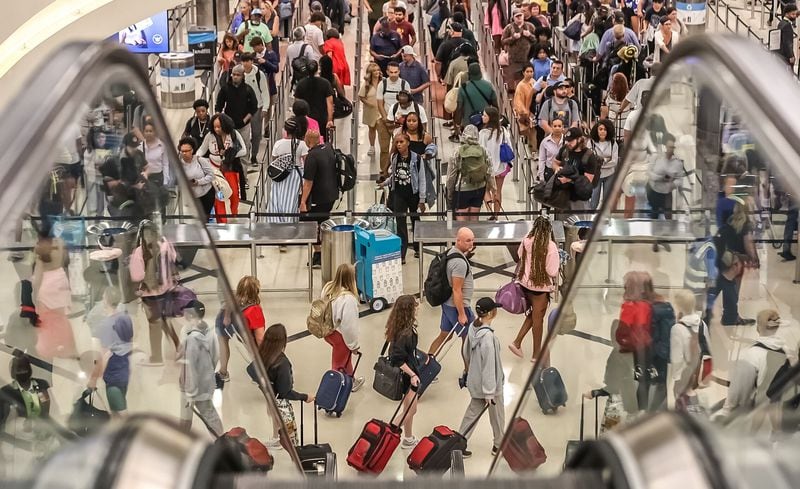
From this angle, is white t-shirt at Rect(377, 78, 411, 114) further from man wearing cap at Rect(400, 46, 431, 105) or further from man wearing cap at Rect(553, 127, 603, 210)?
man wearing cap at Rect(553, 127, 603, 210)

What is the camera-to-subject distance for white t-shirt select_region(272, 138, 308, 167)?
505 inches

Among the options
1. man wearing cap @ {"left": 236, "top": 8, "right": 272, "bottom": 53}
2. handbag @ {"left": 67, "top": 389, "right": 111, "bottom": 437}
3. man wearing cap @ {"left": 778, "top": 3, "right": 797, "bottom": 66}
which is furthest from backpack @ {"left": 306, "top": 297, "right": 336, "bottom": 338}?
man wearing cap @ {"left": 778, "top": 3, "right": 797, "bottom": 66}

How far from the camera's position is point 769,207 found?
3.60 metres

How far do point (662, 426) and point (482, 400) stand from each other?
6061 mm

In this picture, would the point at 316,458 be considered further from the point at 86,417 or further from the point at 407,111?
the point at 407,111

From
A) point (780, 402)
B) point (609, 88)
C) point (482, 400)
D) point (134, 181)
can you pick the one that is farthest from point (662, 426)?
point (609, 88)

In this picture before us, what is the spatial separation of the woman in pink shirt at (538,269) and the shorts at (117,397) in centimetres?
642

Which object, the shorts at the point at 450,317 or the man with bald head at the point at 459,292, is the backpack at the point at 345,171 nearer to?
the man with bald head at the point at 459,292

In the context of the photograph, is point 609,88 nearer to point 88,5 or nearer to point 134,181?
point 88,5

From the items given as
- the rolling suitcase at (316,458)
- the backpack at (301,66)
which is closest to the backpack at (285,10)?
the backpack at (301,66)

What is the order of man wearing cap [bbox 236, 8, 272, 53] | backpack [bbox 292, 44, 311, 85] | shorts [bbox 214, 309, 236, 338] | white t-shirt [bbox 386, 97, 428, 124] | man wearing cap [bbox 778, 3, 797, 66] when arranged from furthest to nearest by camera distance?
man wearing cap [bbox 236, 8, 272, 53] → man wearing cap [bbox 778, 3, 797, 66] → backpack [bbox 292, 44, 311, 85] → white t-shirt [bbox 386, 97, 428, 124] → shorts [bbox 214, 309, 236, 338]

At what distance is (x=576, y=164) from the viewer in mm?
12359

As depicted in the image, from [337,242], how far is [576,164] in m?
2.30

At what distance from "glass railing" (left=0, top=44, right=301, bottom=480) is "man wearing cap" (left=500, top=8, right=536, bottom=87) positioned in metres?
12.5
